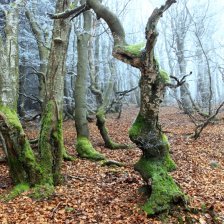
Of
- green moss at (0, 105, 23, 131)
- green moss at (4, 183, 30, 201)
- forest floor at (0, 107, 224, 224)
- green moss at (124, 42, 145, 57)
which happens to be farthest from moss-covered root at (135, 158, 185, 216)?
green moss at (0, 105, 23, 131)

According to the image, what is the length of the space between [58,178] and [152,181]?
7.03 feet

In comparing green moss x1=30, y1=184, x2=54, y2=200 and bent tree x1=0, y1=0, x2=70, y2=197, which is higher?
bent tree x1=0, y1=0, x2=70, y2=197

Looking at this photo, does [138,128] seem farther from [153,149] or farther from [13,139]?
[13,139]

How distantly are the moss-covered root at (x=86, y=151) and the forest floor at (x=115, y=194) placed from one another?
1.00 ft

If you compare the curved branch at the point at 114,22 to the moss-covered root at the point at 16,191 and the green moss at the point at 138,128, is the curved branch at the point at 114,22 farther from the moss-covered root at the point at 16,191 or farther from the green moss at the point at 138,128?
the moss-covered root at the point at 16,191

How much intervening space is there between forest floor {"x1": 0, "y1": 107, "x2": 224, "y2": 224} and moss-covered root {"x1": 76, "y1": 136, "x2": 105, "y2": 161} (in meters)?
0.31

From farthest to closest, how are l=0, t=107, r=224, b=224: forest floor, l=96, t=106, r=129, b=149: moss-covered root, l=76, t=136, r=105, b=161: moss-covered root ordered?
l=96, t=106, r=129, b=149: moss-covered root → l=76, t=136, r=105, b=161: moss-covered root → l=0, t=107, r=224, b=224: forest floor

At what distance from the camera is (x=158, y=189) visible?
5719 mm

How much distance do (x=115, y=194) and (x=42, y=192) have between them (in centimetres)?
146

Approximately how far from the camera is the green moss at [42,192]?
613 cm

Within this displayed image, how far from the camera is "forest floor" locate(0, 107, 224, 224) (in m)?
5.45

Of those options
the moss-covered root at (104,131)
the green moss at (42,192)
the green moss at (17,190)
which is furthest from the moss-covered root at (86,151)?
the green moss at (17,190)

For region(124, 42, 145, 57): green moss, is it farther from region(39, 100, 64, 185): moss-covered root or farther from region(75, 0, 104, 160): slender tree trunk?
region(75, 0, 104, 160): slender tree trunk

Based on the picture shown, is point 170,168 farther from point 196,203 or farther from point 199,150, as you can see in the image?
point 199,150
